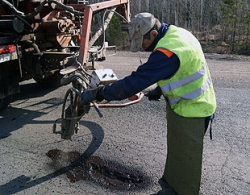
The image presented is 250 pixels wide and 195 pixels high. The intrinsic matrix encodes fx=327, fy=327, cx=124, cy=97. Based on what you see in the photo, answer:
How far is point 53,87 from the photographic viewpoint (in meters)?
7.25

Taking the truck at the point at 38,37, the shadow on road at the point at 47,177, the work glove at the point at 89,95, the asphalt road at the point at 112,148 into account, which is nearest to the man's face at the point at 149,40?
the work glove at the point at 89,95

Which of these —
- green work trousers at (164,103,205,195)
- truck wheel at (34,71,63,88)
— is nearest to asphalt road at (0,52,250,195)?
truck wheel at (34,71,63,88)

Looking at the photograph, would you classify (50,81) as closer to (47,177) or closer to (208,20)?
(47,177)

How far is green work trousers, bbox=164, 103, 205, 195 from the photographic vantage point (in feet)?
9.43

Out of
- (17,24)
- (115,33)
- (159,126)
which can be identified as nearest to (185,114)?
(159,126)

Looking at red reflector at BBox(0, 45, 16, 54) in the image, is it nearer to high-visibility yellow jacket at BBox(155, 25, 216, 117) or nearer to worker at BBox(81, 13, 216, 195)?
worker at BBox(81, 13, 216, 195)

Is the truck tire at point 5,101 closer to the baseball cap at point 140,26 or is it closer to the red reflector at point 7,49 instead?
the red reflector at point 7,49

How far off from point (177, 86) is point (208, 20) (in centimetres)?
1156

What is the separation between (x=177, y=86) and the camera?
109 inches

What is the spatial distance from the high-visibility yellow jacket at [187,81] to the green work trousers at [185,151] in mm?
97

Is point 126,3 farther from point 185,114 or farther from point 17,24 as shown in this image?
point 185,114

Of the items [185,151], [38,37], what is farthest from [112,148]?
[38,37]

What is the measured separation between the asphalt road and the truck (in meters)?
0.71

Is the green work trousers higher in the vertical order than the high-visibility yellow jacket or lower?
lower
